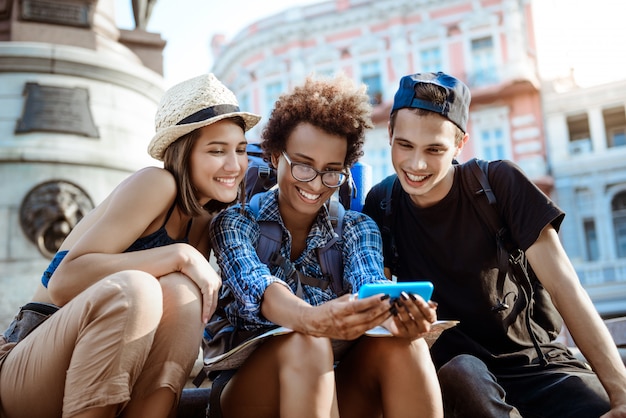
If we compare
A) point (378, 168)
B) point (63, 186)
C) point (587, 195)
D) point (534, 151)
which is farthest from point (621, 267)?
point (63, 186)

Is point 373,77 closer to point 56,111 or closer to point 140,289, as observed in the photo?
point 56,111

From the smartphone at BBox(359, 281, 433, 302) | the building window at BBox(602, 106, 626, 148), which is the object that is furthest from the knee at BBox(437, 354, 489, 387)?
the building window at BBox(602, 106, 626, 148)

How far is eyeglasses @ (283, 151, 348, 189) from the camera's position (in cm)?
259

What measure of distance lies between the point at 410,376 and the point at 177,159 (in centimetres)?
118

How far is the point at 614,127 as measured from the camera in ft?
67.1

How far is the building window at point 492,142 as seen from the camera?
20.5 metres

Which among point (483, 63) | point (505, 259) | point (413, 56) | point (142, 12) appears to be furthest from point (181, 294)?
point (413, 56)

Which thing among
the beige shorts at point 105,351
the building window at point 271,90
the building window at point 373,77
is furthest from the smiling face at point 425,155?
the building window at point 271,90

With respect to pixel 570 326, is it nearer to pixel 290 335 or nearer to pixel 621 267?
pixel 290 335

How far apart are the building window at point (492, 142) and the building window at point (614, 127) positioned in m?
3.17

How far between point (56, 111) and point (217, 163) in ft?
9.74

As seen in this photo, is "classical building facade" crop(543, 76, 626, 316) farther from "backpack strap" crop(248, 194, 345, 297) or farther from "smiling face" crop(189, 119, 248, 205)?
"smiling face" crop(189, 119, 248, 205)

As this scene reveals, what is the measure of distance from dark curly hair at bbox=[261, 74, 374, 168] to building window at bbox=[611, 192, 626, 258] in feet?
60.9

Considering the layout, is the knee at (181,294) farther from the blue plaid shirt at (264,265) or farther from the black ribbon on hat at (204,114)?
the black ribbon on hat at (204,114)
